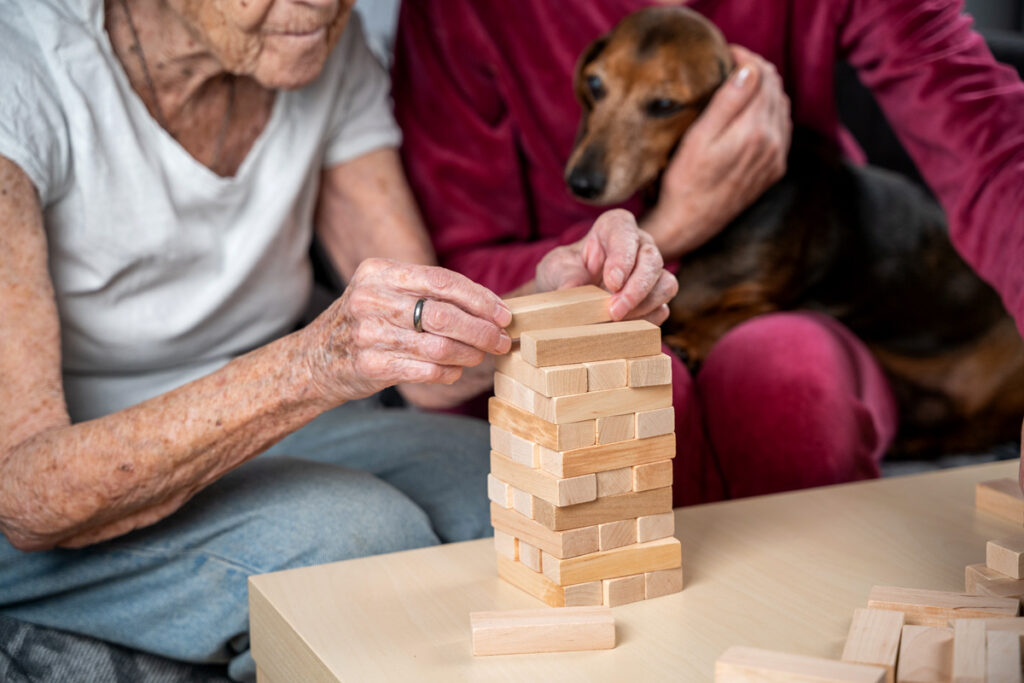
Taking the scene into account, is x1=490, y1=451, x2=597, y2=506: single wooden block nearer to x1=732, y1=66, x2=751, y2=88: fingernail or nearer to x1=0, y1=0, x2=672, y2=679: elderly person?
x1=0, y1=0, x2=672, y2=679: elderly person

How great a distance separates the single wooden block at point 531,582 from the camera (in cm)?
90

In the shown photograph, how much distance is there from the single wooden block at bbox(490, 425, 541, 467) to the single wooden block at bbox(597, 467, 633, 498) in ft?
0.19

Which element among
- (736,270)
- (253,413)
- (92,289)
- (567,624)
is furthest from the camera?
(736,270)

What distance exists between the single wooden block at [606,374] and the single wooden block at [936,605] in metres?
0.28

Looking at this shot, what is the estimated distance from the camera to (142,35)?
1306mm

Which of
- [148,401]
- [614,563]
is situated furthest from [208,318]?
[614,563]

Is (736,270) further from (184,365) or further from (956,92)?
(184,365)

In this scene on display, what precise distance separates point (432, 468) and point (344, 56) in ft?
2.11

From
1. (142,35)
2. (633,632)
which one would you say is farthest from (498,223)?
(633,632)

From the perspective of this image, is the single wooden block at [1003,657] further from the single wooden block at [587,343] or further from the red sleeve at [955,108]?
the red sleeve at [955,108]

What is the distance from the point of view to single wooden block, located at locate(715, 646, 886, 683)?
69 cm

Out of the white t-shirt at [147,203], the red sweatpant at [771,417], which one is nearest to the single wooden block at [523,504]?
the red sweatpant at [771,417]

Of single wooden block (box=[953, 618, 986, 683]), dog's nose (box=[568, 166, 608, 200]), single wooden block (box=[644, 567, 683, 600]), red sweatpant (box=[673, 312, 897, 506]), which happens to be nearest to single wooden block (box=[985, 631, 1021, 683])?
single wooden block (box=[953, 618, 986, 683])

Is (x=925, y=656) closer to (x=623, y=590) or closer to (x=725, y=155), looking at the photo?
(x=623, y=590)
